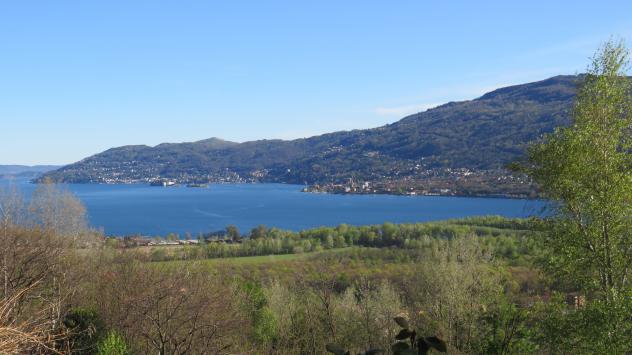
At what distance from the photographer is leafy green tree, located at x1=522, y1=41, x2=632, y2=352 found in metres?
8.33

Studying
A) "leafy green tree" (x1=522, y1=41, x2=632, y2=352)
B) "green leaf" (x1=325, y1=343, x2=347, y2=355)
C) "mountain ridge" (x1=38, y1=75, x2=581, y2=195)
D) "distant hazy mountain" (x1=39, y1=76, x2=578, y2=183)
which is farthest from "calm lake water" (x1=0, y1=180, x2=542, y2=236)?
"green leaf" (x1=325, y1=343, x2=347, y2=355)

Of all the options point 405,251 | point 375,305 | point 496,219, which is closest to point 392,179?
point 496,219

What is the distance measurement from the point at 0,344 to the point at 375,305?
633 inches

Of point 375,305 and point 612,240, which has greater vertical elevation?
point 612,240

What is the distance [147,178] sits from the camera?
189 m

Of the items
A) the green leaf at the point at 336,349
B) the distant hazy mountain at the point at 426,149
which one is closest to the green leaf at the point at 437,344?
the green leaf at the point at 336,349

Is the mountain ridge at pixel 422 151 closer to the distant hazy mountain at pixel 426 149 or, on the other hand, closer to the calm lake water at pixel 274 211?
the distant hazy mountain at pixel 426 149

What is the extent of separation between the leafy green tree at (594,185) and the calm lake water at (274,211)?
180ft

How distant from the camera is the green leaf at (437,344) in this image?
1957 mm

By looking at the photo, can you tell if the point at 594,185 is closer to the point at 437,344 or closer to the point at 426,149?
the point at 437,344

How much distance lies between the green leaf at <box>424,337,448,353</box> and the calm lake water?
62815 millimetres

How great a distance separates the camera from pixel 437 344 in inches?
77.8

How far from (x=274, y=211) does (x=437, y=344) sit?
3522 inches

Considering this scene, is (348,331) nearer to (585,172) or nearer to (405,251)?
(585,172)
